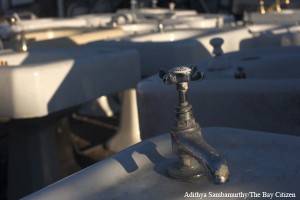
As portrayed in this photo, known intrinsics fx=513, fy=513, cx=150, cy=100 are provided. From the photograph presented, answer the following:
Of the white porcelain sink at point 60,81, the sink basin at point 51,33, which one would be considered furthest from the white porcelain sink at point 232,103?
the sink basin at point 51,33

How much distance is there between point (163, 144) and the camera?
1.10 metres

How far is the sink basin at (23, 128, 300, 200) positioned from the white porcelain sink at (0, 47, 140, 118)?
78 centimetres

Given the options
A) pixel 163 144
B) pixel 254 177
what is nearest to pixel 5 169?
pixel 163 144

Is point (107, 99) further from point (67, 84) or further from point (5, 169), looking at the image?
point (67, 84)

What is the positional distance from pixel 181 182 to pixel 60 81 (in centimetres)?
102

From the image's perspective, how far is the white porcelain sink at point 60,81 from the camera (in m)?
1.77

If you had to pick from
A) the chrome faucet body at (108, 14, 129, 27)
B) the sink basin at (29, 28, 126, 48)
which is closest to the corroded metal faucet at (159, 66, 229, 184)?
the sink basin at (29, 28, 126, 48)

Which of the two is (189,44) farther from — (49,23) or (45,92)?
(49,23)

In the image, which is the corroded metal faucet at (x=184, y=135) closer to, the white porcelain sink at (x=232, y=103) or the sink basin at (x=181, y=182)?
the sink basin at (x=181, y=182)

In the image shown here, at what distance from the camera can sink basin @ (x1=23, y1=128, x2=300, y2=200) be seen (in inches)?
35.1

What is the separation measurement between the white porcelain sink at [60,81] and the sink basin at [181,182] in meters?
0.78

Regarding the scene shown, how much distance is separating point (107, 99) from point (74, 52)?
1.93 meters

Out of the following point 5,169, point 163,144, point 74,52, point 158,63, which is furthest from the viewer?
point 5,169

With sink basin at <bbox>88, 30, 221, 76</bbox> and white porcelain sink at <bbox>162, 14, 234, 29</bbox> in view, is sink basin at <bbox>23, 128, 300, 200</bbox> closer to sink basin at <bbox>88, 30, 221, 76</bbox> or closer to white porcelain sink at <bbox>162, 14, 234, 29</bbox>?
sink basin at <bbox>88, 30, 221, 76</bbox>
